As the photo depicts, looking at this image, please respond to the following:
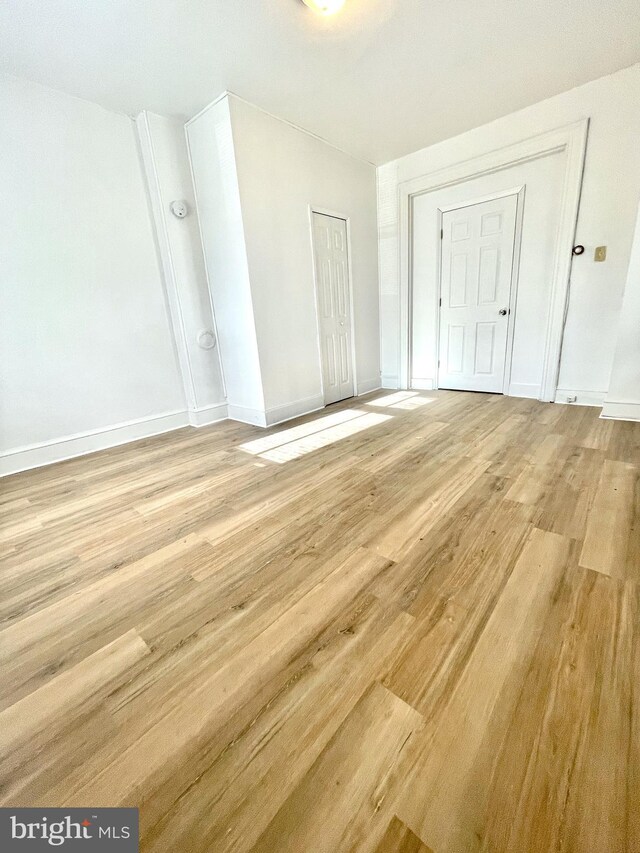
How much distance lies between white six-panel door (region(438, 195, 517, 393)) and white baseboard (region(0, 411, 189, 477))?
10.9 ft

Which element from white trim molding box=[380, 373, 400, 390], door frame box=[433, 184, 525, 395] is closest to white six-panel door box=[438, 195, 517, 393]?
door frame box=[433, 184, 525, 395]

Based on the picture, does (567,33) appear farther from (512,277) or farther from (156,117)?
(156,117)

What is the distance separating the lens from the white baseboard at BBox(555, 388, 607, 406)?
10.7ft

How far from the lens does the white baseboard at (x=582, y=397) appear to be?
3273 mm

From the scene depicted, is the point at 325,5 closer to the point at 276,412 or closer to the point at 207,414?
the point at 276,412

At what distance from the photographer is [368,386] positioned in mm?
4602

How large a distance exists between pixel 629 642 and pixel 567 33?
3.69 meters

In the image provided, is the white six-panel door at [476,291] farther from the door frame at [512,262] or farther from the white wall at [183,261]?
the white wall at [183,261]

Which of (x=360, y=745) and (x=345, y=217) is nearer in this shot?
(x=360, y=745)

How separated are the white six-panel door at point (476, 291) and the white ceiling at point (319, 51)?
945 mm

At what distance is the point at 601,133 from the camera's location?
9.37 feet

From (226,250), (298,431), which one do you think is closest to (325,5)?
(226,250)

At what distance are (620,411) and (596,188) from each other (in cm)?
198

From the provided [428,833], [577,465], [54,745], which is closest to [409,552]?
[428,833]
